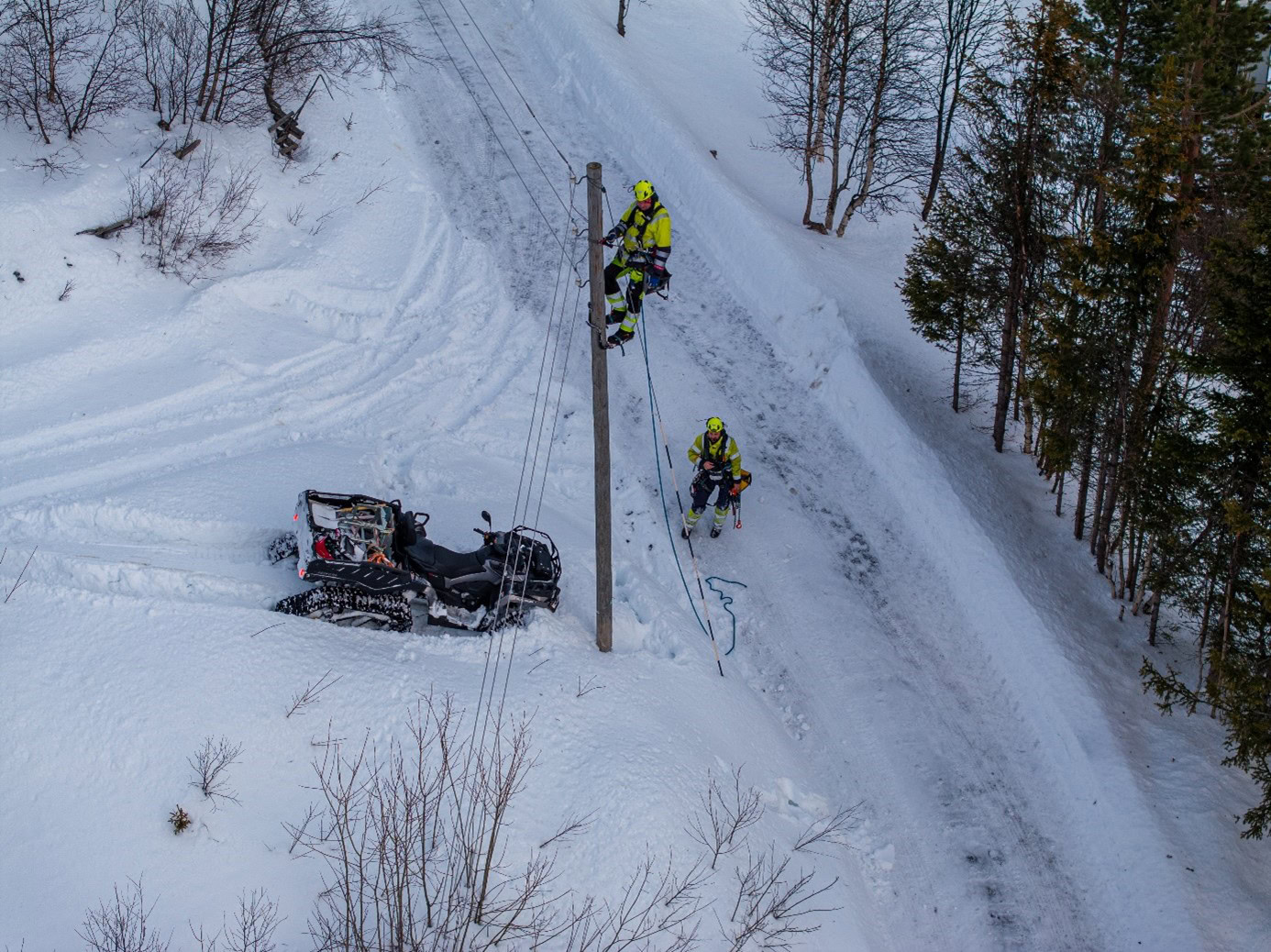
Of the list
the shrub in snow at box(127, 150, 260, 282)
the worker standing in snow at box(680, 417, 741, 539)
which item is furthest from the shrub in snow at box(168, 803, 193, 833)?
the shrub in snow at box(127, 150, 260, 282)

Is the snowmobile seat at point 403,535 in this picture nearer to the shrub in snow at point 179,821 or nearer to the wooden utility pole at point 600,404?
the wooden utility pole at point 600,404

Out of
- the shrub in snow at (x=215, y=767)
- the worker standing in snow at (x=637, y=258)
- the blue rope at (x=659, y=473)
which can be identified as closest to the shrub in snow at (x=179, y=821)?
the shrub in snow at (x=215, y=767)

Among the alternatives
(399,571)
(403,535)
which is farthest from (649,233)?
(399,571)

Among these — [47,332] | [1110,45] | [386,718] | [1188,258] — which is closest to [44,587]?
[386,718]

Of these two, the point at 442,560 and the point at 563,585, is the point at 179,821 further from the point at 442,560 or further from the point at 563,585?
the point at 563,585

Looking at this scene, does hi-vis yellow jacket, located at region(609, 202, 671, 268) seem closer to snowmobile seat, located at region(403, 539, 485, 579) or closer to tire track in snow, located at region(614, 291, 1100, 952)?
tire track in snow, located at region(614, 291, 1100, 952)

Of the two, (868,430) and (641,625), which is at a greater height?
(868,430)

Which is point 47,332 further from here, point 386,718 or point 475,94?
point 475,94
